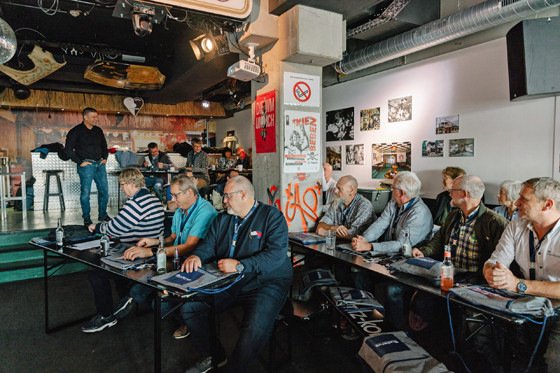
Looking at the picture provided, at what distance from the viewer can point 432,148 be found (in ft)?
18.9

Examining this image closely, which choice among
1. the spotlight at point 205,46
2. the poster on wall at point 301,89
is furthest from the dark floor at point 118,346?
the spotlight at point 205,46

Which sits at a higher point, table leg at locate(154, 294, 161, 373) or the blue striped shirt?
the blue striped shirt

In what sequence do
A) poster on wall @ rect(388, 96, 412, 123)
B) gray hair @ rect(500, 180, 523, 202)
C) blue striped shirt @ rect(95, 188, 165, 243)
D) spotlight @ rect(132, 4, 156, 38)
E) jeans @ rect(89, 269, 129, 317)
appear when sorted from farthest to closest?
poster on wall @ rect(388, 96, 412, 123) → gray hair @ rect(500, 180, 523, 202) → spotlight @ rect(132, 4, 156, 38) → blue striped shirt @ rect(95, 188, 165, 243) → jeans @ rect(89, 269, 129, 317)

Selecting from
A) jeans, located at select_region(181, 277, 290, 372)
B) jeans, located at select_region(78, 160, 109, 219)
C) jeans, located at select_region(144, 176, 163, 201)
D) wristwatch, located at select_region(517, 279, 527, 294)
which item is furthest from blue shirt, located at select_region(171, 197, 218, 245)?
jeans, located at select_region(144, 176, 163, 201)

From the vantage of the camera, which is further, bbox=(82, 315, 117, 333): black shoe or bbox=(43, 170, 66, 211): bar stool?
bbox=(43, 170, 66, 211): bar stool

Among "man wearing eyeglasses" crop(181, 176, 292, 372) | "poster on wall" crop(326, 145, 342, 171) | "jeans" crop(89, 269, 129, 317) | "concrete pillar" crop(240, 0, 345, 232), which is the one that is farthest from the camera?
"poster on wall" crop(326, 145, 342, 171)

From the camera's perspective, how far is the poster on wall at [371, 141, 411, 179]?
6.22m

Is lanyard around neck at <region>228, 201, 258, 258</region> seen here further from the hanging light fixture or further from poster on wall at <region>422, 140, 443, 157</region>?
poster on wall at <region>422, 140, 443, 157</region>

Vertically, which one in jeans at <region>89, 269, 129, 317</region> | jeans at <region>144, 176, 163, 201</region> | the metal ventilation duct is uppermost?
the metal ventilation duct

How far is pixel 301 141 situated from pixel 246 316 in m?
2.51

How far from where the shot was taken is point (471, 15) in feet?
13.7

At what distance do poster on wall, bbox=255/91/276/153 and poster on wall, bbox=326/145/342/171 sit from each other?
3374 millimetres

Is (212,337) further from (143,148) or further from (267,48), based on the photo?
(143,148)

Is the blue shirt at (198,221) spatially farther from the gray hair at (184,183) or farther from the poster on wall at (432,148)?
the poster on wall at (432,148)
